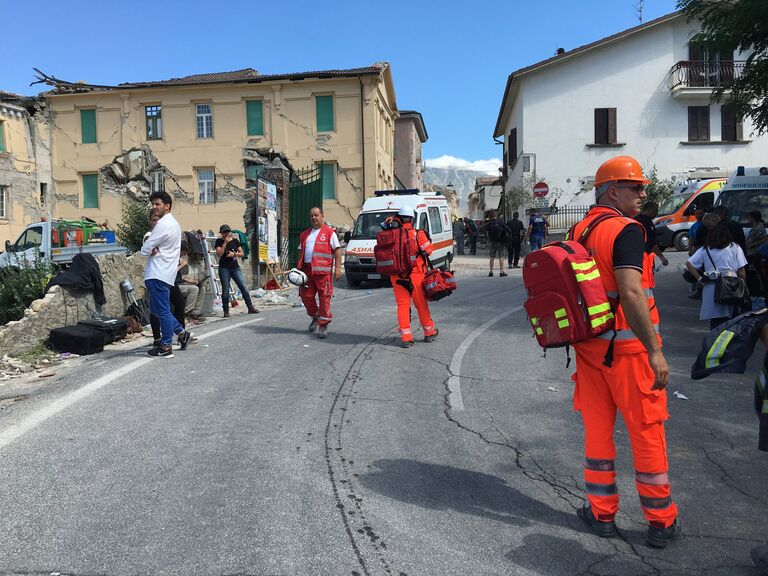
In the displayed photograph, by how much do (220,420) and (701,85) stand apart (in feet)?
110

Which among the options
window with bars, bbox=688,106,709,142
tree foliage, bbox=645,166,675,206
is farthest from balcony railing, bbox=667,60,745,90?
tree foliage, bbox=645,166,675,206

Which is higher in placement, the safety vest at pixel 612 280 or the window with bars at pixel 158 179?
the window with bars at pixel 158 179

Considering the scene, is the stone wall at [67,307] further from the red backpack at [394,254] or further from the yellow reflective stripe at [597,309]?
the yellow reflective stripe at [597,309]

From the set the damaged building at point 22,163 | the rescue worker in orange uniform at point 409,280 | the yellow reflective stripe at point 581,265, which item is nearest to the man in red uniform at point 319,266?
the rescue worker in orange uniform at point 409,280

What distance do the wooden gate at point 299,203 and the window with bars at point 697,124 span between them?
20.9m

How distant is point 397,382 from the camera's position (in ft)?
22.1

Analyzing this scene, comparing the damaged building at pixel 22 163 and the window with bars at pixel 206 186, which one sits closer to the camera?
the damaged building at pixel 22 163

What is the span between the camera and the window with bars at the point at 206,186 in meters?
33.9

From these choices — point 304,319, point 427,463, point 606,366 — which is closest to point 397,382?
point 427,463

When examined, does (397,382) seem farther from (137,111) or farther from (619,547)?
(137,111)

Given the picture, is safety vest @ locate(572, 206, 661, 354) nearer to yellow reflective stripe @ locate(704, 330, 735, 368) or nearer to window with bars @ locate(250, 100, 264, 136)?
yellow reflective stripe @ locate(704, 330, 735, 368)

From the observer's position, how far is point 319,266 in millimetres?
9312

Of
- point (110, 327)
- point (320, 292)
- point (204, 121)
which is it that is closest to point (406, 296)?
point (320, 292)

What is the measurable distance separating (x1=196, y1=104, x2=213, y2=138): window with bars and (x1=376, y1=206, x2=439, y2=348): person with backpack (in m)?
27.4
